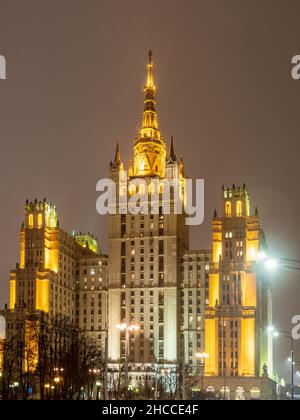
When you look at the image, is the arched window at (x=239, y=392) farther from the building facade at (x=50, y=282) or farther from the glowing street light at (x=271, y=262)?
the glowing street light at (x=271, y=262)

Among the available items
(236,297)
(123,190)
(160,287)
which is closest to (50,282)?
(160,287)

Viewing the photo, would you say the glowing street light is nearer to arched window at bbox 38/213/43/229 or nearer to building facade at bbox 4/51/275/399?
building facade at bbox 4/51/275/399

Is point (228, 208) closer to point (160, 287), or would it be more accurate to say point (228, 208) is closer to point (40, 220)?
point (160, 287)

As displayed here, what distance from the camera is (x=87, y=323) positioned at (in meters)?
197

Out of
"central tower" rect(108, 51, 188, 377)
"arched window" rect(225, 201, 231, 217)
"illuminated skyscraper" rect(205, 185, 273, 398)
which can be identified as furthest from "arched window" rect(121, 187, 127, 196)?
"arched window" rect(225, 201, 231, 217)

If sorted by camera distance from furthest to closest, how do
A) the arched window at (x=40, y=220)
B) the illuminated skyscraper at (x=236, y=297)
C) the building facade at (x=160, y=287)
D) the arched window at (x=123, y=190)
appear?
the arched window at (x=123, y=190)
the arched window at (x=40, y=220)
the building facade at (x=160, y=287)
the illuminated skyscraper at (x=236, y=297)

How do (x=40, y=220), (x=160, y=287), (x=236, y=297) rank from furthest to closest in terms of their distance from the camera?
(x=40, y=220)
(x=160, y=287)
(x=236, y=297)

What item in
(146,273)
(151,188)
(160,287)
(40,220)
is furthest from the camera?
(151,188)

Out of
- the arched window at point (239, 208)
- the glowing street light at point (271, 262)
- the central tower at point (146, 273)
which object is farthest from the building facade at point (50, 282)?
the glowing street light at point (271, 262)

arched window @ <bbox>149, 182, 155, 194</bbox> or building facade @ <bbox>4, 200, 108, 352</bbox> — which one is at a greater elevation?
arched window @ <bbox>149, 182, 155, 194</bbox>
